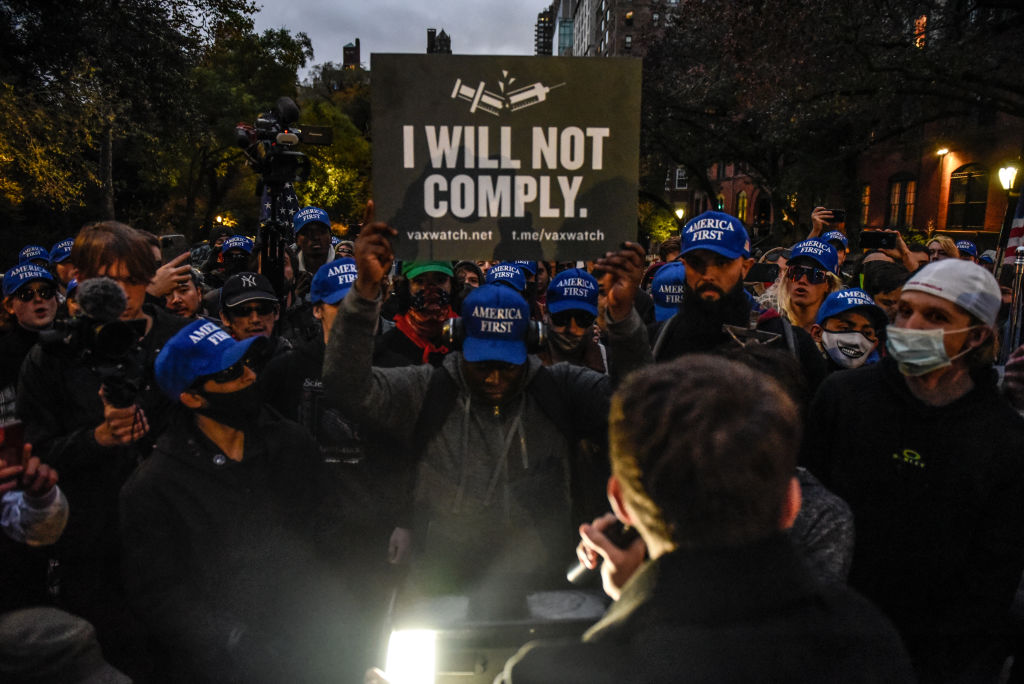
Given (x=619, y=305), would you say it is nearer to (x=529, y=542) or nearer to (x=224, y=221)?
(x=529, y=542)

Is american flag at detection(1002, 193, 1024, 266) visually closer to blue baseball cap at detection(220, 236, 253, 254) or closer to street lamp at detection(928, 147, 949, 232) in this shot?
blue baseball cap at detection(220, 236, 253, 254)

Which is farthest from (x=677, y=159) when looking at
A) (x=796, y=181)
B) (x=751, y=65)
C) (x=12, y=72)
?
(x=12, y=72)

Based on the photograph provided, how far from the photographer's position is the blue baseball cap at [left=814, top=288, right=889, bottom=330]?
3.98 m

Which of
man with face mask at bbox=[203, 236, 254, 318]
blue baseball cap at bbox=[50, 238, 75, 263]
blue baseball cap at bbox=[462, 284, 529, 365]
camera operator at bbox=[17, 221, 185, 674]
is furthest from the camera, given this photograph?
man with face mask at bbox=[203, 236, 254, 318]

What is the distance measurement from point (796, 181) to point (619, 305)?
24.8 m

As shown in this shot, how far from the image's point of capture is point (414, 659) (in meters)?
1.60

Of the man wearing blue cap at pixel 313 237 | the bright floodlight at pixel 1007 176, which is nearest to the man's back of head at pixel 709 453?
the man wearing blue cap at pixel 313 237

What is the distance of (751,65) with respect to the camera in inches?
611

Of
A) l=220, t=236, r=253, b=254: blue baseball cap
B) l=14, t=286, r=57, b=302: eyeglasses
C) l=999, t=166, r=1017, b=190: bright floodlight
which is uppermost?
l=999, t=166, r=1017, b=190: bright floodlight

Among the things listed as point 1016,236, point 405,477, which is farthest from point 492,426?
point 1016,236

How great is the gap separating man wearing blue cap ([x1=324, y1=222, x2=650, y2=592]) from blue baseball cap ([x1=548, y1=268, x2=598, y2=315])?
1382mm

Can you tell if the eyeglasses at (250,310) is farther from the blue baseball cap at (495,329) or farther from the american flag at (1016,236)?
the american flag at (1016,236)

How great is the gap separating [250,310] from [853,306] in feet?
11.0

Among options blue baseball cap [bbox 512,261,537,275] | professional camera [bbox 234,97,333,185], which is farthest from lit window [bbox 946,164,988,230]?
professional camera [bbox 234,97,333,185]
